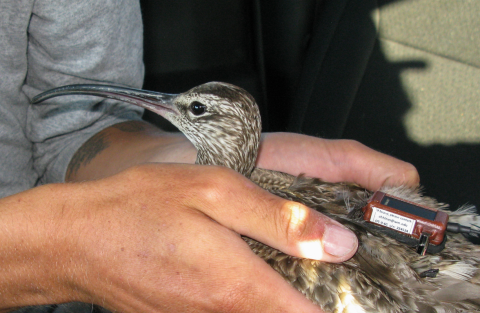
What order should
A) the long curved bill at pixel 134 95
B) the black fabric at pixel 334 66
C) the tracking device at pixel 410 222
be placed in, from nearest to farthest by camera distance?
the tracking device at pixel 410 222
the long curved bill at pixel 134 95
the black fabric at pixel 334 66

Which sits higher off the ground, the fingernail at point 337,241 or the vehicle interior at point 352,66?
the vehicle interior at point 352,66

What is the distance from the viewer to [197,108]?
191cm

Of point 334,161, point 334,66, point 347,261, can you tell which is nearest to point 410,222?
point 347,261

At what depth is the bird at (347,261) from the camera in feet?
4.77

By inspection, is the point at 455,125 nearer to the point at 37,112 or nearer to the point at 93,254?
the point at 93,254

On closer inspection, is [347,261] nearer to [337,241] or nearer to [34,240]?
[337,241]

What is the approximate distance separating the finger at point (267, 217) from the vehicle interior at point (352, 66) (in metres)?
1.42

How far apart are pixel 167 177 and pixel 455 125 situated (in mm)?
1841

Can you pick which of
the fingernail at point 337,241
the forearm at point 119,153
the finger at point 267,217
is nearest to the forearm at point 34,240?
the finger at point 267,217

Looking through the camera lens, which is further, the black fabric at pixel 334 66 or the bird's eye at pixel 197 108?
the black fabric at pixel 334 66

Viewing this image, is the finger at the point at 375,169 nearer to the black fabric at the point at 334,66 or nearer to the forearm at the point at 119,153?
the black fabric at the point at 334,66

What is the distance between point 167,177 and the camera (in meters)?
1.45

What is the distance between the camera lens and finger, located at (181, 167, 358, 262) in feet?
4.51

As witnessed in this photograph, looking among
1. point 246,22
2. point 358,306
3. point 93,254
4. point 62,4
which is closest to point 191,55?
point 246,22
